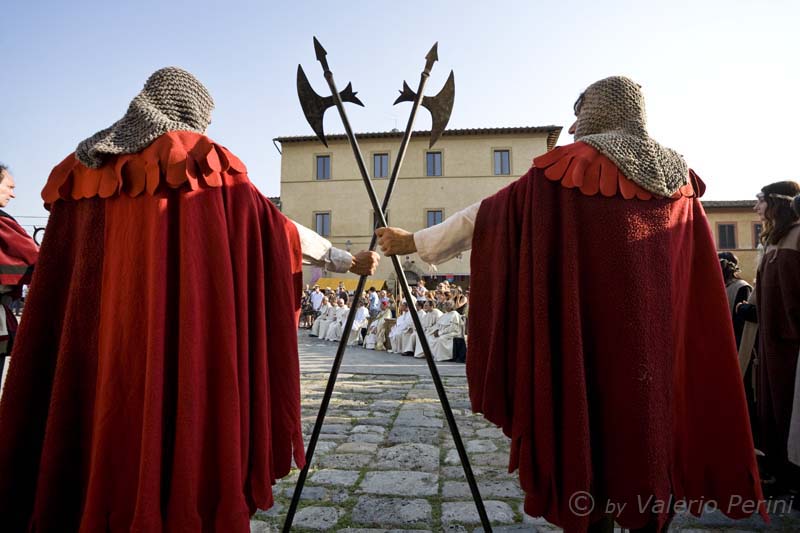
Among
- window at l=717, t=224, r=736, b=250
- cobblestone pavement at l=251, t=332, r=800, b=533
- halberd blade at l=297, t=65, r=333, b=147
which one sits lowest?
cobblestone pavement at l=251, t=332, r=800, b=533

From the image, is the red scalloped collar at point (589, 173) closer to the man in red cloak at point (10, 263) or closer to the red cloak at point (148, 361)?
the red cloak at point (148, 361)

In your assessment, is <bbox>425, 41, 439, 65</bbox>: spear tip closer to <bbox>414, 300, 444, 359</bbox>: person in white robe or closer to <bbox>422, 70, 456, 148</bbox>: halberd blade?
<bbox>422, 70, 456, 148</bbox>: halberd blade

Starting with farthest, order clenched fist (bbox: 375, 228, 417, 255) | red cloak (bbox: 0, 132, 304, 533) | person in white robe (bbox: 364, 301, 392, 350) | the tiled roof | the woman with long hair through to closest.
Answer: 1. the tiled roof
2. person in white robe (bbox: 364, 301, 392, 350)
3. the woman with long hair
4. clenched fist (bbox: 375, 228, 417, 255)
5. red cloak (bbox: 0, 132, 304, 533)

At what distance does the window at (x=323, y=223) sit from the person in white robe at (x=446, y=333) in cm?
1672

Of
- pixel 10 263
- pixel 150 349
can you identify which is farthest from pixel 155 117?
pixel 10 263

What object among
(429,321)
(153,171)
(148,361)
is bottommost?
(429,321)

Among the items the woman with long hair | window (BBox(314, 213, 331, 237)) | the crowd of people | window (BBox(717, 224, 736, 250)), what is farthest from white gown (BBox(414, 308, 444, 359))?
window (BBox(717, 224, 736, 250))

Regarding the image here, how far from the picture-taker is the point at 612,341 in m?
2.01

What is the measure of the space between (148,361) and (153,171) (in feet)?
2.35

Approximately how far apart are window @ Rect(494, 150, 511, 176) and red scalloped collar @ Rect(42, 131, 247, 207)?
26.0 metres

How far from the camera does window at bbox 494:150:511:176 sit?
88.5 ft

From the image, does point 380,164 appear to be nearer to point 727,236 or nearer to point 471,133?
point 471,133

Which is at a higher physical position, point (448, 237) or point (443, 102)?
point (443, 102)

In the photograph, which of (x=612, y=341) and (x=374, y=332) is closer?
(x=612, y=341)
